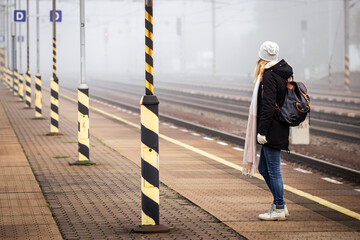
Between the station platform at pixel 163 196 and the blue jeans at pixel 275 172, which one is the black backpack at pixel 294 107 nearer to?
the blue jeans at pixel 275 172

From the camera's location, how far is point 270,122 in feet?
26.1

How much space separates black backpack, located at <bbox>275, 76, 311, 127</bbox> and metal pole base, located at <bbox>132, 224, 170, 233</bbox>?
169 centimetres

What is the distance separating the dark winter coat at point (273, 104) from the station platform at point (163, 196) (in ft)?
3.00

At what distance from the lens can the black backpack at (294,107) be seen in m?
7.92

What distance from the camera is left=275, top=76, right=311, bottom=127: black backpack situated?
7.92 m

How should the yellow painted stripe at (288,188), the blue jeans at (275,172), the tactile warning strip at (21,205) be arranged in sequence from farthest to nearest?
the yellow painted stripe at (288,188), the blue jeans at (275,172), the tactile warning strip at (21,205)

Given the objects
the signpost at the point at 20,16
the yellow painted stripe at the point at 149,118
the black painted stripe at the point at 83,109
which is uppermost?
the signpost at the point at 20,16

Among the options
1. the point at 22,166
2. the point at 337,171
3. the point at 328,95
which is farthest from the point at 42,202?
the point at 328,95

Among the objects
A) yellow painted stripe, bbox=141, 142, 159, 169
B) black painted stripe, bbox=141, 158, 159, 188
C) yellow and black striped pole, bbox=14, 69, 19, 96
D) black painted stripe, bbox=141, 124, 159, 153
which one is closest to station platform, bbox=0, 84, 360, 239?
black painted stripe, bbox=141, 158, 159, 188

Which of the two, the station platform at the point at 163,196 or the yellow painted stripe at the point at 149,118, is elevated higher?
the yellow painted stripe at the point at 149,118

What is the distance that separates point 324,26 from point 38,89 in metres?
39.5

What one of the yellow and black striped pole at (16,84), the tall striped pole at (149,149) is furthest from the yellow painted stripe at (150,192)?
the yellow and black striped pole at (16,84)

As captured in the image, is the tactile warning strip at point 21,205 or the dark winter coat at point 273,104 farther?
the dark winter coat at point 273,104

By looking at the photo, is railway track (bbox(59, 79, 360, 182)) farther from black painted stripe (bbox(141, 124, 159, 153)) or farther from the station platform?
black painted stripe (bbox(141, 124, 159, 153))
